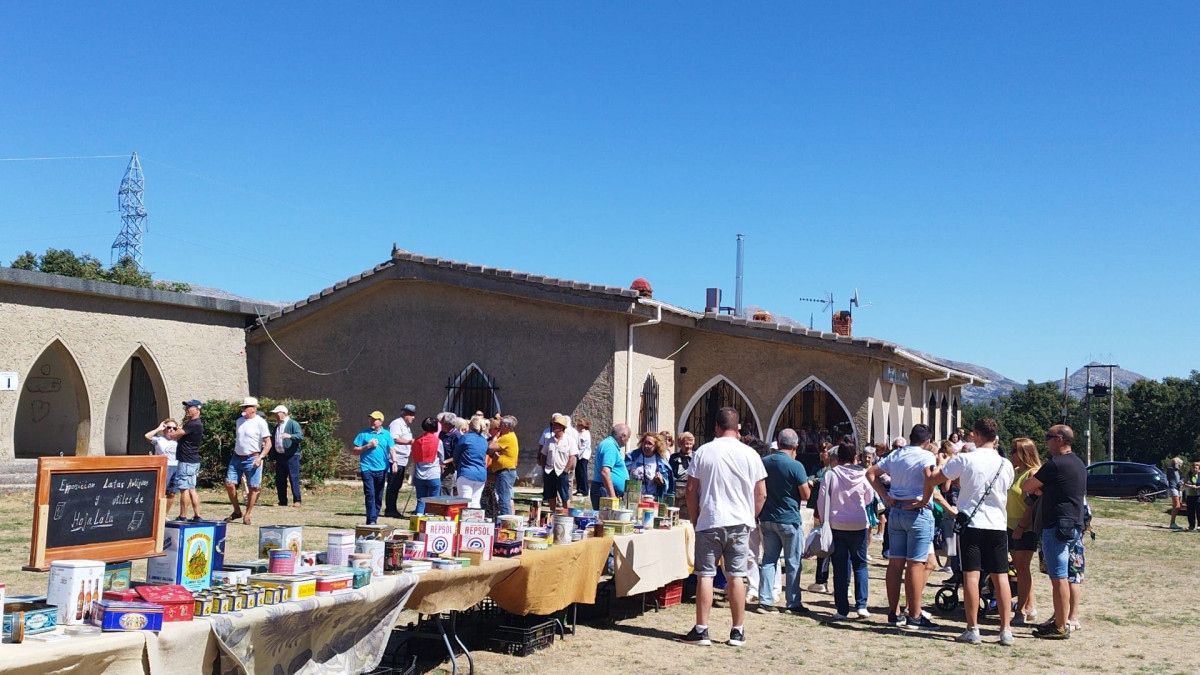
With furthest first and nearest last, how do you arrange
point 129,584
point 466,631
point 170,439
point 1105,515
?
point 1105,515
point 170,439
point 466,631
point 129,584

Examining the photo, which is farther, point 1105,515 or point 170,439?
point 1105,515

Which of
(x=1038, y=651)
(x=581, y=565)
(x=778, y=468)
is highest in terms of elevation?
(x=778, y=468)

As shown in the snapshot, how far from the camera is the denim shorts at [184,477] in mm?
11953

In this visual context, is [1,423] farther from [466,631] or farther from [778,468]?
[778,468]

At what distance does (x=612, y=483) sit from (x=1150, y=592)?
6.12 meters

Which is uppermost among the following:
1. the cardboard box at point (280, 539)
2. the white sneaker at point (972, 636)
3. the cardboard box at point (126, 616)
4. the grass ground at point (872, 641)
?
the cardboard box at point (280, 539)

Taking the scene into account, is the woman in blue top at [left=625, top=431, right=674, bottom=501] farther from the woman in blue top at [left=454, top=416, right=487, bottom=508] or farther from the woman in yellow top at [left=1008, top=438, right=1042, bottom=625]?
the woman in yellow top at [left=1008, top=438, right=1042, bottom=625]

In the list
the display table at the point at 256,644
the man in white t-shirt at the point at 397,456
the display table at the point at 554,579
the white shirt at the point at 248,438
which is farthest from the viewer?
the man in white t-shirt at the point at 397,456

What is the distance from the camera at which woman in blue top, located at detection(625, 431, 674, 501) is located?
1157cm

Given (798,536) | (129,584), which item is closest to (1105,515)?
(798,536)

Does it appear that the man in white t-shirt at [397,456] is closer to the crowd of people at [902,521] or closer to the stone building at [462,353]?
the stone building at [462,353]

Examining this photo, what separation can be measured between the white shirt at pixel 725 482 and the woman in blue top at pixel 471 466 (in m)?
4.14

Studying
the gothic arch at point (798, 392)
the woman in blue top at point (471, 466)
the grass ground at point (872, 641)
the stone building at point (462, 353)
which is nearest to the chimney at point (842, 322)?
the stone building at point (462, 353)

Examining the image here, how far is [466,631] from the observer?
7676 millimetres
